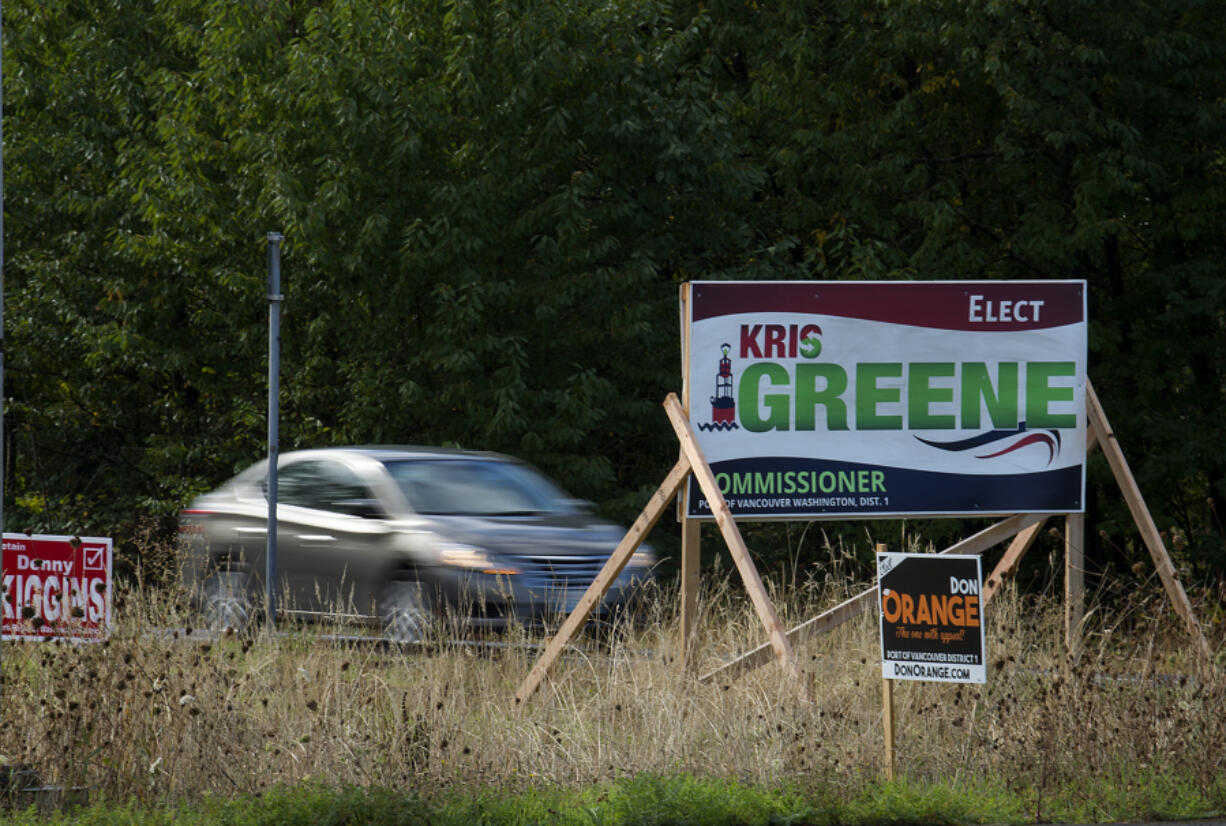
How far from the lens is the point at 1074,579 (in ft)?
31.5

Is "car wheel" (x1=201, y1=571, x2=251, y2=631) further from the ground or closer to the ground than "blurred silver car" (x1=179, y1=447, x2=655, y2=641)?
closer to the ground

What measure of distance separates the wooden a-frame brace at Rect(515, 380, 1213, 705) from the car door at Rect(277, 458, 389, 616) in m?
3.01

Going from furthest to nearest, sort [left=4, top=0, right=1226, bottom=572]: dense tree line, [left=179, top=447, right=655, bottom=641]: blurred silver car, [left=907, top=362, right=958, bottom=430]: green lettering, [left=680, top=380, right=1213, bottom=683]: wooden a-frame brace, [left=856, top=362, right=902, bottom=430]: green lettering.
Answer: [left=4, top=0, right=1226, bottom=572]: dense tree line
[left=179, top=447, right=655, bottom=641]: blurred silver car
[left=907, top=362, right=958, bottom=430]: green lettering
[left=856, top=362, right=902, bottom=430]: green lettering
[left=680, top=380, right=1213, bottom=683]: wooden a-frame brace

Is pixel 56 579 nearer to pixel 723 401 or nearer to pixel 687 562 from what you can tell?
pixel 687 562

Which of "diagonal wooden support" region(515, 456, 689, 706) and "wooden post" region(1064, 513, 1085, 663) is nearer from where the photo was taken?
"diagonal wooden support" region(515, 456, 689, 706)

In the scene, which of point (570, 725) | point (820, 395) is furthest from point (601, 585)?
point (820, 395)

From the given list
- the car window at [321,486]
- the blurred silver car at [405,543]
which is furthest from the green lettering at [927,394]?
the car window at [321,486]

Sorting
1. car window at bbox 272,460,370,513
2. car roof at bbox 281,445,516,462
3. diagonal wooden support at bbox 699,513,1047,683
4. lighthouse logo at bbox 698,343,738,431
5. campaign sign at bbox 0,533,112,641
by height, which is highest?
lighthouse logo at bbox 698,343,738,431

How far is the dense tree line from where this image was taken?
17906 millimetres

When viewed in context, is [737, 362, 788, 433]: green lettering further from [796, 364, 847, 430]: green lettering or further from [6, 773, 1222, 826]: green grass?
[6, 773, 1222, 826]: green grass

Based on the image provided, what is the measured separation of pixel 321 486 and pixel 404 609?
1905 millimetres

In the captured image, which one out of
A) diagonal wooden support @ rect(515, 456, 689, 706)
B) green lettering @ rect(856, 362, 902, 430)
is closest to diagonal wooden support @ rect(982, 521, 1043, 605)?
green lettering @ rect(856, 362, 902, 430)

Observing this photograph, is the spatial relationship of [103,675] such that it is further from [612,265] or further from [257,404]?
[257,404]

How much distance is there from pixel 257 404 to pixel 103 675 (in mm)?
13913
